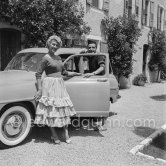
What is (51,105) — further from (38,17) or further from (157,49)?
(157,49)

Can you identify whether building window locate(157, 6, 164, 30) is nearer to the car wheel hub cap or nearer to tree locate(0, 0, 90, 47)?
tree locate(0, 0, 90, 47)

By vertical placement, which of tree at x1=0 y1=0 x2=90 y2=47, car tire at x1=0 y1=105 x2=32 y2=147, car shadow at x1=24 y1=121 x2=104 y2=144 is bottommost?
car shadow at x1=24 y1=121 x2=104 y2=144

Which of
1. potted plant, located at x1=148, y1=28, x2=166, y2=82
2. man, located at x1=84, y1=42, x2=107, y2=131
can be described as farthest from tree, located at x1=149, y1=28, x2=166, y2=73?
man, located at x1=84, y1=42, x2=107, y2=131

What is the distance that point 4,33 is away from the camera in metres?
9.94


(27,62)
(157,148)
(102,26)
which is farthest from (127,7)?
(157,148)

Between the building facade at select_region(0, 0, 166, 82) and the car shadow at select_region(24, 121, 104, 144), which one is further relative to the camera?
the building facade at select_region(0, 0, 166, 82)

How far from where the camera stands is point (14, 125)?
16.7 feet

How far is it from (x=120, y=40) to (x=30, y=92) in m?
10.1

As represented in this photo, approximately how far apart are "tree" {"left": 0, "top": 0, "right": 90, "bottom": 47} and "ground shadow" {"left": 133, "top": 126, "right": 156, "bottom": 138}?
4.18 meters

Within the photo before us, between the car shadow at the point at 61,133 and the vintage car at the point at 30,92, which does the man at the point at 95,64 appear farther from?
the car shadow at the point at 61,133

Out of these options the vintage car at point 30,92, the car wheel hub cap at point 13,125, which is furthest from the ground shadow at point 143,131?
the car wheel hub cap at point 13,125

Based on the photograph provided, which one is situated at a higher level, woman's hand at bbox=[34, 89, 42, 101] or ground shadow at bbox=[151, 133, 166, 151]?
woman's hand at bbox=[34, 89, 42, 101]

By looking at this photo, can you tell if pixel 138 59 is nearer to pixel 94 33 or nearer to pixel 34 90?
pixel 94 33

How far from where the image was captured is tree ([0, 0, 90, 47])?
330 inches
